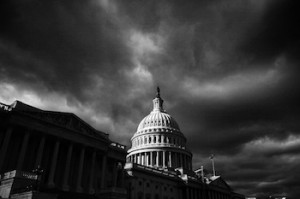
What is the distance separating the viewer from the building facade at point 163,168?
67438mm

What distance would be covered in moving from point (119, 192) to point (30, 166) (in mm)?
15713

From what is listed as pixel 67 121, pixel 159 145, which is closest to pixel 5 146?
pixel 67 121

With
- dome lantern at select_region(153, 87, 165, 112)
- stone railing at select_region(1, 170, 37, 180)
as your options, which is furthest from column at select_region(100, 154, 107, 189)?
dome lantern at select_region(153, 87, 165, 112)

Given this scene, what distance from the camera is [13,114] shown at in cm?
3975

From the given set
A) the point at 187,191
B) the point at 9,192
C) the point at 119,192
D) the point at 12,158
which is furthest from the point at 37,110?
the point at 187,191

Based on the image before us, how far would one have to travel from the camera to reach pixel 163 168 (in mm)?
88562

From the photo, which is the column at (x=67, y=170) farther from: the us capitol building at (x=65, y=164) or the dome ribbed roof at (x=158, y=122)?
the dome ribbed roof at (x=158, y=122)

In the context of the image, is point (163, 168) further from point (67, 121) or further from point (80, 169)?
point (67, 121)

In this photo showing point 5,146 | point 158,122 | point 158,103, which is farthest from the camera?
point 158,103

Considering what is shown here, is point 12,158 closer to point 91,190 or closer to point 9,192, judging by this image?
point 9,192

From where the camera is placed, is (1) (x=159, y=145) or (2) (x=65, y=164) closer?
(2) (x=65, y=164)

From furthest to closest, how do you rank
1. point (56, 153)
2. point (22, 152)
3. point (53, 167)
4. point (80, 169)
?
point (80, 169) → point (56, 153) → point (53, 167) → point (22, 152)

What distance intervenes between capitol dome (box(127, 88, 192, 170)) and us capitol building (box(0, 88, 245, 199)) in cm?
2226

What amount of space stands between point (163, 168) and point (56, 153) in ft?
170
